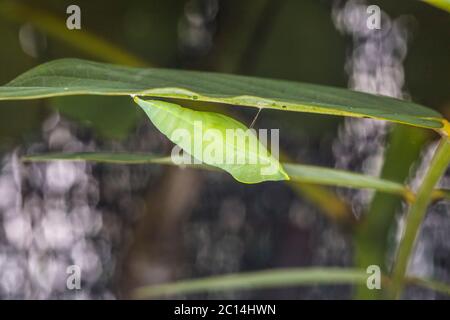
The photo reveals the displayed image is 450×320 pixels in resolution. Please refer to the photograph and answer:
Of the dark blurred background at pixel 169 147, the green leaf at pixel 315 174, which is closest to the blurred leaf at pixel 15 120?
the dark blurred background at pixel 169 147

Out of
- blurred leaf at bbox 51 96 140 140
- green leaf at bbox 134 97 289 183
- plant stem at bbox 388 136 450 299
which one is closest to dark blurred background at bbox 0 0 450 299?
blurred leaf at bbox 51 96 140 140

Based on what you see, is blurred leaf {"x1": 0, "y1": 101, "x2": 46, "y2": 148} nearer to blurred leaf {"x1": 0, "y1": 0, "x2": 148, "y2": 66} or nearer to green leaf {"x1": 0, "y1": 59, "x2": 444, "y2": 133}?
blurred leaf {"x1": 0, "y1": 0, "x2": 148, "y2": 66}

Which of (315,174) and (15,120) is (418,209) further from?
(15,120)

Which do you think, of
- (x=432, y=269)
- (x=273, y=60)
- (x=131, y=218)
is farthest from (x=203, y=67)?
(x=432, y=269)

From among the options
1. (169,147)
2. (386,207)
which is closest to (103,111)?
(169,147)

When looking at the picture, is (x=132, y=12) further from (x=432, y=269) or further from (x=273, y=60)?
(x=432, y=269)
